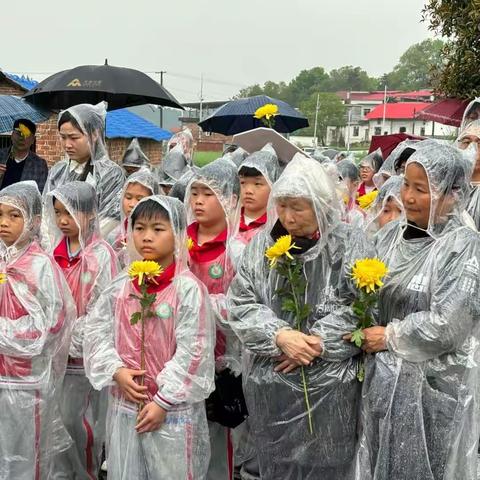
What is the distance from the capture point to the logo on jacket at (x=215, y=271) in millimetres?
3224

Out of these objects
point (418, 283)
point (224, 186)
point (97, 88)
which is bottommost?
point (418, 283)

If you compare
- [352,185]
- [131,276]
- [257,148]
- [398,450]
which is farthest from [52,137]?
[398,450]

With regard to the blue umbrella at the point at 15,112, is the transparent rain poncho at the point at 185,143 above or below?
below

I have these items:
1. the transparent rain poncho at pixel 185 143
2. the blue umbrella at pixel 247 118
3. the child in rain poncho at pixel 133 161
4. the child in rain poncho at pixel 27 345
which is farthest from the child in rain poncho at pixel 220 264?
the blue umbrella at pixel 247 118

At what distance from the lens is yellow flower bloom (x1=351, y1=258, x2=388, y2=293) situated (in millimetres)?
2357

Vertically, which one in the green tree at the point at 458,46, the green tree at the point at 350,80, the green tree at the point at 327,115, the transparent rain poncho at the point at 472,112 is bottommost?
the green tree at the point at 327,115

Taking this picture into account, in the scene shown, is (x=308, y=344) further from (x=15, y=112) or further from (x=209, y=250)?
(x=15, y=112)

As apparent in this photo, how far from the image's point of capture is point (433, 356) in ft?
7.93

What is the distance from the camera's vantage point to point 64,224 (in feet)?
11.1

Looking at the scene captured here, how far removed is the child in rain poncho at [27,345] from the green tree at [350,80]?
118901 millimetres

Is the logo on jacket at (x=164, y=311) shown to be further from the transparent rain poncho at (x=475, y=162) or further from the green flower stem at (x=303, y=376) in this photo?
the transparent rain poncho at (x=475, y=162)

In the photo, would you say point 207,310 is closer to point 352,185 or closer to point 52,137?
point 352,185

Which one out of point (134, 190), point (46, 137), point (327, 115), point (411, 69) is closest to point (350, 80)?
point (411, 69)

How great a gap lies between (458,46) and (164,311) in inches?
272
